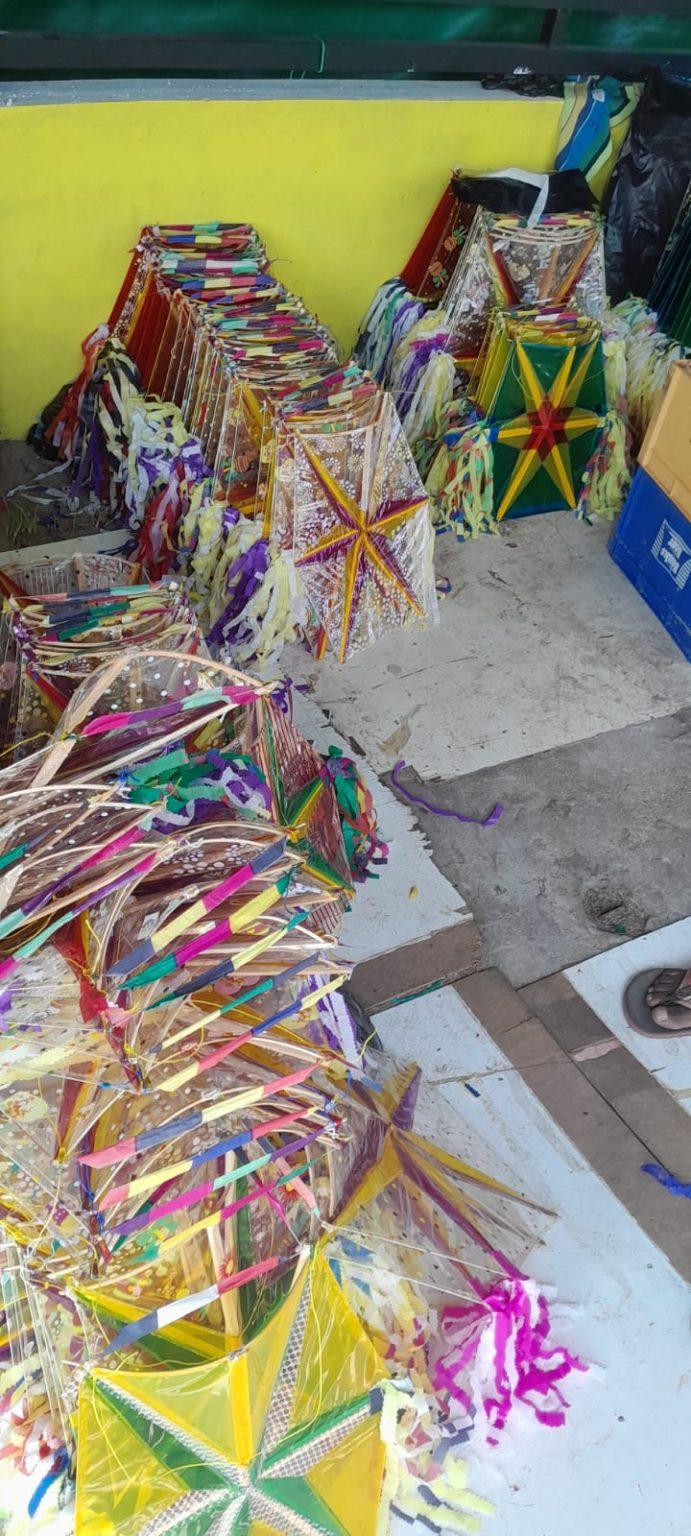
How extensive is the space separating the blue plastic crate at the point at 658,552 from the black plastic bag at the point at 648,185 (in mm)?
1244

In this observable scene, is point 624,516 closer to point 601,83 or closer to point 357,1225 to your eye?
point 601,83

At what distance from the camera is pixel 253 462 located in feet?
11.8

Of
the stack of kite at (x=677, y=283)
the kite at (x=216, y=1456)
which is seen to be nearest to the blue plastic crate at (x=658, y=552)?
the stack of kite at (x=677, y=283)

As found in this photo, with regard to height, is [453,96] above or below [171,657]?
above

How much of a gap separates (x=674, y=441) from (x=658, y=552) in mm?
369

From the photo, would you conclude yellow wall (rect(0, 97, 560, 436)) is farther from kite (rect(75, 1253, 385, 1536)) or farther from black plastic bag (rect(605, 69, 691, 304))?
kite (rect(75, 1253, 385, 1536))

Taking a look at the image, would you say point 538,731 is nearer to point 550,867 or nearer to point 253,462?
point 550,867

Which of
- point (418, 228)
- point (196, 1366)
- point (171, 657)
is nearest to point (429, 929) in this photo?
point (171, 657)

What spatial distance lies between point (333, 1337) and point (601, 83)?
434cm

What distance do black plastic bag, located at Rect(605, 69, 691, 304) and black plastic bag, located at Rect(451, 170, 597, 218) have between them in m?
0.36

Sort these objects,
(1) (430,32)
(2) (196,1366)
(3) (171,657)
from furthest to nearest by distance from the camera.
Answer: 1. (1) (430,32)
2. (3) (171,657)
3. (2) (196,1366)

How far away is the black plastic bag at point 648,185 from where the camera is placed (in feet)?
14.2

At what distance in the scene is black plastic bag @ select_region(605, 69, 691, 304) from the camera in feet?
14.2

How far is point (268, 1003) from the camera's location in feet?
7.29
